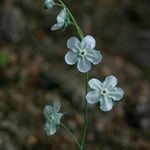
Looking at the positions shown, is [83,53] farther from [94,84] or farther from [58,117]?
[58,117]

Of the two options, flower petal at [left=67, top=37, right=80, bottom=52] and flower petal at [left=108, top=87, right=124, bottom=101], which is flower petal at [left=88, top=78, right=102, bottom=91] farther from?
flower petal at [left=67, top=37, right=80, bottom=52]

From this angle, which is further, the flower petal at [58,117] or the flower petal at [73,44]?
the flower petal at [58,117]

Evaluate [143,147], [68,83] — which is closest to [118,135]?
[143,147]

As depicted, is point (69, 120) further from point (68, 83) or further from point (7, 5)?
point (7, 5)

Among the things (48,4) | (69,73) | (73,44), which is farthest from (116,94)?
(69,73)

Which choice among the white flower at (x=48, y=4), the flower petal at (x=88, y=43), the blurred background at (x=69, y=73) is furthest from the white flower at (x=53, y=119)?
the blurred background at (x=69, y=73)

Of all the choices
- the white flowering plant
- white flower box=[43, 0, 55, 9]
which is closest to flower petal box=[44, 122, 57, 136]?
the white flowering plant

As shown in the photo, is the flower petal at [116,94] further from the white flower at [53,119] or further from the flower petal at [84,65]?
the white flower at [53,119]

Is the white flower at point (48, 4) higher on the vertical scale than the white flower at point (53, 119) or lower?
higher
